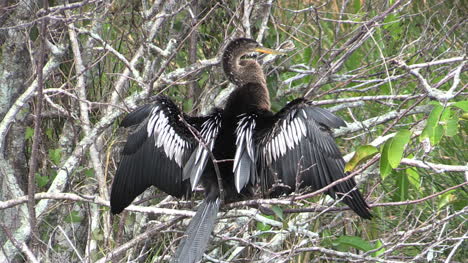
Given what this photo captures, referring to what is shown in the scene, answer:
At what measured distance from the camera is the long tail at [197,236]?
3391mm

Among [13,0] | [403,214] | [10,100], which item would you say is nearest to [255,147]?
[403,214]

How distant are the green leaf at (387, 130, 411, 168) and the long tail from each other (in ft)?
3.15

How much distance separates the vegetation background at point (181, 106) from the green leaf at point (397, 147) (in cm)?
46

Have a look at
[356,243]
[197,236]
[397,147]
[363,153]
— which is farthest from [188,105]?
[397,147]

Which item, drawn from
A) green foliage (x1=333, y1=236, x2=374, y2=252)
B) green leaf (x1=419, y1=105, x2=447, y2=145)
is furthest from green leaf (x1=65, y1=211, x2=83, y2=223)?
green leaf (x1=419, y1=105, x2=447, y2=145)

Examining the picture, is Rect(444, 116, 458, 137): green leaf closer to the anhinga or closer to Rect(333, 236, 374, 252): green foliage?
the anhinga

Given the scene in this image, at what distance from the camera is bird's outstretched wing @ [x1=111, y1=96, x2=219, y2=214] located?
390 centimetres

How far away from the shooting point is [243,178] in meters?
3.67

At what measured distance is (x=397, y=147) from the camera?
9.41 ft

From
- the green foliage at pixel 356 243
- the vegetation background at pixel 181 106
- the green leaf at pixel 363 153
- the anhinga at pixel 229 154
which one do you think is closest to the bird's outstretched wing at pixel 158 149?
the anhinga at pixel 229 154

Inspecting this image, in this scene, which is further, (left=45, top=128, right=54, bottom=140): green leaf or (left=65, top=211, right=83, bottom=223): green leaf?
(left=45, top=128, right=54, bottom=140): green leaf

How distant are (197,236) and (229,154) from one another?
604 millimetres

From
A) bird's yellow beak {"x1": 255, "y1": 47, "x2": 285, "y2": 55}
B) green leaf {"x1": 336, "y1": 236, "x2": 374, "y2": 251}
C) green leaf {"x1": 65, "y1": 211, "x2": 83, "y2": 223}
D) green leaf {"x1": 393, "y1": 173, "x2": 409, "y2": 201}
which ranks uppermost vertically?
bird's yellow beak {"x1": 255, "y1": 47, "x2": 285, "y2": 55}

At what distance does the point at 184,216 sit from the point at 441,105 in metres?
1.29
